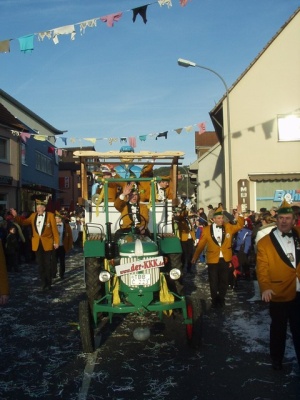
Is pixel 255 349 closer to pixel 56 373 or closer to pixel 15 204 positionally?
pixel 56 373

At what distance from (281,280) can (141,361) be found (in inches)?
72.2

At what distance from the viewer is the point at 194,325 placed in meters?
5.69

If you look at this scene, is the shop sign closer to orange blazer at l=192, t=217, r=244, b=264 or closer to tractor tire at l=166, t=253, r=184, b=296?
orange blazer at l=192, t=217, r=244, b=264

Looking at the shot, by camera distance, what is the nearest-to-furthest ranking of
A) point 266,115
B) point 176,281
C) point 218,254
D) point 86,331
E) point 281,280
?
1. point 281,280
2. point 86,331
3. point 176,281
4. point 218,254
5. point 266,115

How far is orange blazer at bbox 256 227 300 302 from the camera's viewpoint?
4.95 metres

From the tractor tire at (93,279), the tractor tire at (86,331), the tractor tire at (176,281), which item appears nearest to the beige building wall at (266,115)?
the tractor tire at (176,281)

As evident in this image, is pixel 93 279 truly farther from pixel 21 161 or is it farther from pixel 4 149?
pixel 21 161

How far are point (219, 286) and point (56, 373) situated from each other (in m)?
4.01

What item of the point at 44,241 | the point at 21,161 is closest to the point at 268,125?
the point at 21,161

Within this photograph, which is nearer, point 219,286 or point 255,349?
point 255,349

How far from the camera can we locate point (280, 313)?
16.4ft

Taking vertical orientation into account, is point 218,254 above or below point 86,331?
above

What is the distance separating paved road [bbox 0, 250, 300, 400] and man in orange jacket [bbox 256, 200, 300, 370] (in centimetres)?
34

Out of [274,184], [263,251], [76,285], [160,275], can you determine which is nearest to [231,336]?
[160,275]
